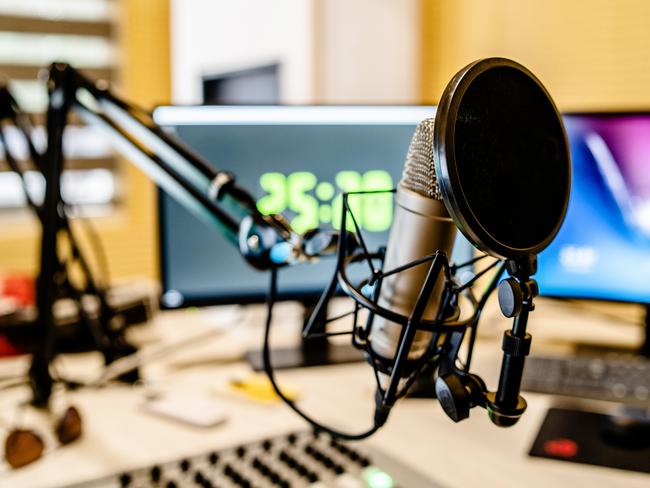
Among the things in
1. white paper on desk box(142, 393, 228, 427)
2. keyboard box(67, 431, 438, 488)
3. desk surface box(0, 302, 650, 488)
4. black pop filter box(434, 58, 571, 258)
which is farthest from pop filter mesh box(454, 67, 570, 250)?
white paper on desk box(142, 393, 228, 427)

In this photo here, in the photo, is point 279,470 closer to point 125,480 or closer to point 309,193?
point 125,480

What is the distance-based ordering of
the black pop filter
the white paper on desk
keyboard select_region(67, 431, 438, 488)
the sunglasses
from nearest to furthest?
the black pop filter
keyboard select_region(67, 431, 438, 488)
the sunglasses
the white paper on desk

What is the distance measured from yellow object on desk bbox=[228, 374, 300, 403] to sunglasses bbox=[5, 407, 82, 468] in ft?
0.86

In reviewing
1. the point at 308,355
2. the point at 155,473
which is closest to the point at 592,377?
the point at 308,355

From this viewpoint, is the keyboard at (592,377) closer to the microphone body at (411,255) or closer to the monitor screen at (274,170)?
the monitor screen at (274,170)

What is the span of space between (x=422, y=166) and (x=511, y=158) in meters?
0.07

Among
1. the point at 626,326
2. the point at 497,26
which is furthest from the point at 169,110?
the point at 497,26

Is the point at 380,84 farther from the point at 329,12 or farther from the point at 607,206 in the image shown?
the point at 607,206

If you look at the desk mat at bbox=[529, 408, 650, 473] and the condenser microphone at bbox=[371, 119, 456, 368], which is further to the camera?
the desk mat at bbox=[529, 408, 650, 473]

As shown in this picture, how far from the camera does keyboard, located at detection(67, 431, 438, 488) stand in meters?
0.75

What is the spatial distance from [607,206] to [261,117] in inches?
24.3

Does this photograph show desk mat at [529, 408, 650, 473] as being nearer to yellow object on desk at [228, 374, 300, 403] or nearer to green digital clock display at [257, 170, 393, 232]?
yellow object on desk at [228, 374, 300, 403]

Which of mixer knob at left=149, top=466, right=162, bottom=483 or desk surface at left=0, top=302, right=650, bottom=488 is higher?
mixer knob at left=149, top=466, right=162, bottom=483

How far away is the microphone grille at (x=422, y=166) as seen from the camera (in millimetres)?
445
